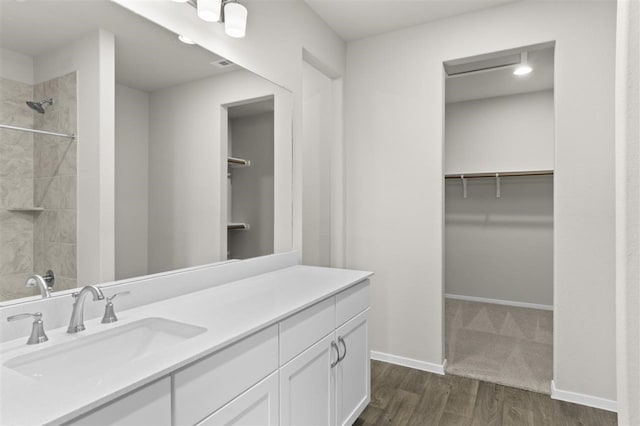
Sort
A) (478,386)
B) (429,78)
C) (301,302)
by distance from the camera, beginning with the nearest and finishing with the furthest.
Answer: (301,302), (478,386), (429,78)

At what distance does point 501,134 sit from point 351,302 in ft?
11.4

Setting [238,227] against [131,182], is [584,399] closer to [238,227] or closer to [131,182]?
[238,227]

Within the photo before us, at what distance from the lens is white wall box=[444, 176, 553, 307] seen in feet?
13.6

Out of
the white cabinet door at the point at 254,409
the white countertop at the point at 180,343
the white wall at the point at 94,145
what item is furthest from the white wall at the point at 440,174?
the white wall at the point at 94,145

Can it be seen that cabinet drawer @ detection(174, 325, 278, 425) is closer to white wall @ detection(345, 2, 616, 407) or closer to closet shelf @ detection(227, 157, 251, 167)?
closet shelf @ detection(227, 157, 251, 167)

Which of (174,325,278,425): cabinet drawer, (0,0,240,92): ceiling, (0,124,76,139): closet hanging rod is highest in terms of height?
(0,0,240,92): ceiling

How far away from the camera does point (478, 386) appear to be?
2.43m

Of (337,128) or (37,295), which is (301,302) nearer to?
(37,295)

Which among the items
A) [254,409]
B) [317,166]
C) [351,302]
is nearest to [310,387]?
[254,409]

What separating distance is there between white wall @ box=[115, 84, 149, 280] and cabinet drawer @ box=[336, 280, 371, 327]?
2.86 feet

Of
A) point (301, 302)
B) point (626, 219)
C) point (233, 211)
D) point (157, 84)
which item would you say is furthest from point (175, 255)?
point (626, 219)

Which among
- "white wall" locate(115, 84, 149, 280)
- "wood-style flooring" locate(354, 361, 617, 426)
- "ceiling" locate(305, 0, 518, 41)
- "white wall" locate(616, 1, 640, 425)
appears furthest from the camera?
"ceiling" locate(305, 0, 518, 41)

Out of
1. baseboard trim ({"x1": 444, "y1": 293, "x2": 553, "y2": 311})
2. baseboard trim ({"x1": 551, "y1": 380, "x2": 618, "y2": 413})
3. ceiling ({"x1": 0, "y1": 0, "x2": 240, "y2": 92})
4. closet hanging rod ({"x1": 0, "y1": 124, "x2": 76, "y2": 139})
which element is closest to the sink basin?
closet hanging rod ({"x1": 0, "y1": 124, "x2": 76, "y2": 139})

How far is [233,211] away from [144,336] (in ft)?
2.84
